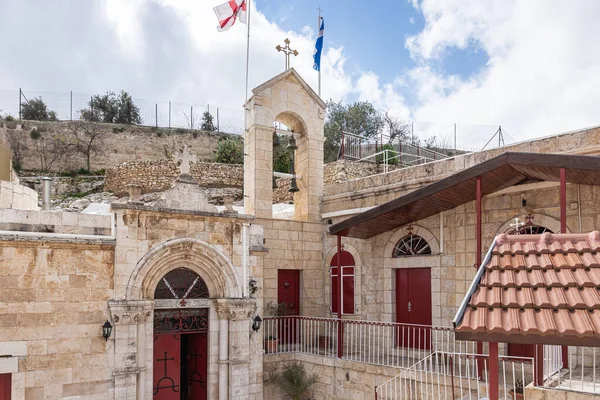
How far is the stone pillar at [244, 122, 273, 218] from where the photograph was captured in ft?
42.0

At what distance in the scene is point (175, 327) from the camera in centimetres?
939

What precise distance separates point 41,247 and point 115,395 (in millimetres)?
2751

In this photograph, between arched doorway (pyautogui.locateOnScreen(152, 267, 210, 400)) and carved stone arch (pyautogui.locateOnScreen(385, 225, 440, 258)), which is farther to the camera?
carved stone arch (pyautogui.locateOnScreen(385, 225, 440, 258))

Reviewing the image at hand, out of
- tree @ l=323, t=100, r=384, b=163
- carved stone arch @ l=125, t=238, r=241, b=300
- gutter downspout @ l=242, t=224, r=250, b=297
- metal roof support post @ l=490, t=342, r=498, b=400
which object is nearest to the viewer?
metal roof support post @ l=490, t=342, r=498, b=400

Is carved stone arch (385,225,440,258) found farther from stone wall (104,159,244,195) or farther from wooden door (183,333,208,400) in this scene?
stone wall (104,159,244,195)

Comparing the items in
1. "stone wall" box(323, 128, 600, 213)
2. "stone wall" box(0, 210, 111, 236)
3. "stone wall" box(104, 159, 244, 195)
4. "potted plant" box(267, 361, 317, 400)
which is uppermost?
"stone wall" box(104, 159, 244, 195)

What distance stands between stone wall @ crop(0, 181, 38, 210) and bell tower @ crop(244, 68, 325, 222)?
5056mm

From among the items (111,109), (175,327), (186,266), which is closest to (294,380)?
(175,327)

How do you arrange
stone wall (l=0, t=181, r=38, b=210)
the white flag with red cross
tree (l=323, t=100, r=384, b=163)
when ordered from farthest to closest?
tree (l=323, t=100, r=384, b=163), the white flag with red cross, stone wall (l=0, t=181, r=38, b=210)

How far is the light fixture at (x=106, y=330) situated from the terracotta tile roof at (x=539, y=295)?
650cm

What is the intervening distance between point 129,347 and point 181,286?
1.51 metres

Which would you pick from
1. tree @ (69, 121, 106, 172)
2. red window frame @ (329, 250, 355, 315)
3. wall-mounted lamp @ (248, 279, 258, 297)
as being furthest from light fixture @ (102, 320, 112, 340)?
tree @ (69, 121, 106, 172)

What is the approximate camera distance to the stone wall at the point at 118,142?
29.1 metres

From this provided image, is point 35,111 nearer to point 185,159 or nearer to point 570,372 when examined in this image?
point 185,159
